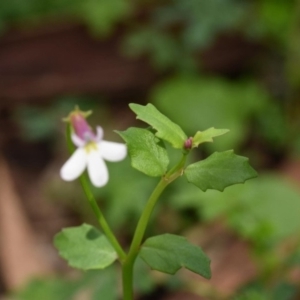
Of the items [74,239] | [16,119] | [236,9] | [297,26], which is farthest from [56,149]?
[74,239]

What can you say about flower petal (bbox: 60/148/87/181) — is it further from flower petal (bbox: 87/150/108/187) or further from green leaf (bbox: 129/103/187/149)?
green leaf (bbox: 129/103/187/149)

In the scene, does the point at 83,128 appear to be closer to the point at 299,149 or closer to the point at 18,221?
the point at 18,221

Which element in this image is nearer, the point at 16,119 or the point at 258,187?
the point at 258,187

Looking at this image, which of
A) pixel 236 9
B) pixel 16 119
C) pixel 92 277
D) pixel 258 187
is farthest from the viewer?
pixel 16 119

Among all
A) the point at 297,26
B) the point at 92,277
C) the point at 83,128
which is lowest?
the point at 92,277

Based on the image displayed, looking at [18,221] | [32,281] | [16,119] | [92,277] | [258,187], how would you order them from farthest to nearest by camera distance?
[16,119], [18,221], [258,187], [32,281], [92,277]
